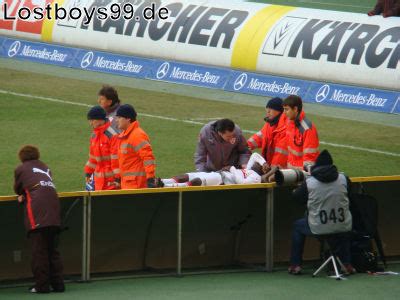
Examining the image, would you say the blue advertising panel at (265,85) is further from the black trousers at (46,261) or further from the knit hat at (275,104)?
the black trousers at (46,261)

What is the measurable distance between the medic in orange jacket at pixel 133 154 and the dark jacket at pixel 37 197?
5.78 ft

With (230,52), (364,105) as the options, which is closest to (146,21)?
(230,52)

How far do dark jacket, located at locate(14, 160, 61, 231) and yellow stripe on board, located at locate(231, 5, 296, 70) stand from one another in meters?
14.5

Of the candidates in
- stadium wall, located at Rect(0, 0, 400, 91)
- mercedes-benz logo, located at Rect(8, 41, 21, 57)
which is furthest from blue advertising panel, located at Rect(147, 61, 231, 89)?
mercedes-benz logo, located at Rect(8, 41, 21, 57)

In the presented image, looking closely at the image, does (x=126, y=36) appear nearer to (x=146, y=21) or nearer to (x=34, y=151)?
(x=146, y=21)

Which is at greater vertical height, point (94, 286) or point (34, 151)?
point (34, 151)

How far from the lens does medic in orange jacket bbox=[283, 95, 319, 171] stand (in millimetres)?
14750

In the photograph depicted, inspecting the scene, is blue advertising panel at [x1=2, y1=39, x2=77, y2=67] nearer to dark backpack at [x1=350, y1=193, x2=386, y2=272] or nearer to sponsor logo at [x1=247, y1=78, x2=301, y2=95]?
sponsor logo at [x1=247, y1=78, x2=301, y2=95]

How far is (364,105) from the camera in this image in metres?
25.0

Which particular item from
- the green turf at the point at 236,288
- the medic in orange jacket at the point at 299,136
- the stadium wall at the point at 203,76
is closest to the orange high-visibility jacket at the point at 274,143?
the medic in orange jacket at the point at 299,136

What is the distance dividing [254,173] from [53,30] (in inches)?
650

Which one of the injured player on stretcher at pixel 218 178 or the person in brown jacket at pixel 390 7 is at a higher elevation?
the person in brown jacket at pixel 390 7

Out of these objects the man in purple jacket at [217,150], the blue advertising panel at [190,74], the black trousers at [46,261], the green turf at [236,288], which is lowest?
the green turf at [236,288]

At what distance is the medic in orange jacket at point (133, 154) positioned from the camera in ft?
46.8
